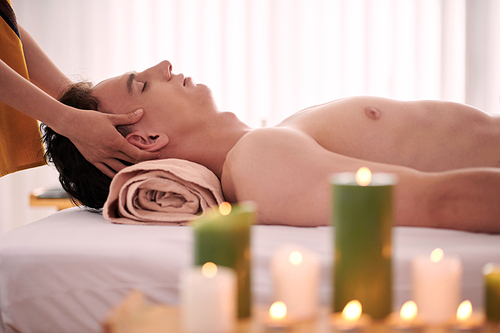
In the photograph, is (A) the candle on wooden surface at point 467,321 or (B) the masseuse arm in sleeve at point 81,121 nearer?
(A) the candle on wooden surface at point 467,321

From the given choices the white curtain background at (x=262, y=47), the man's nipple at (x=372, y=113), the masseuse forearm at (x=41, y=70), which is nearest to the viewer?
the man's nipple at (x=372, y=113)

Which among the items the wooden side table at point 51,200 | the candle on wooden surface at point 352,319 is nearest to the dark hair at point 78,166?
the wooden side table at point 51,200

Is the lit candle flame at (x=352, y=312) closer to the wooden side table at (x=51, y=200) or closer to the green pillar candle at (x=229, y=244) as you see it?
the green pillar candle at (x=229, y=244)

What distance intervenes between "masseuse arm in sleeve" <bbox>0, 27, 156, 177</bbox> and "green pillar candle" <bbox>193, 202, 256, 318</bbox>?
0.81 metres

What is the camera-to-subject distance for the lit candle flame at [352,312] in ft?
1.66

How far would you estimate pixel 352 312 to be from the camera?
508mm

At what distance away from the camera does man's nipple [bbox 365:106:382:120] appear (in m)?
1.30

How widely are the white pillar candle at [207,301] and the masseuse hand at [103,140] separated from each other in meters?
0.88

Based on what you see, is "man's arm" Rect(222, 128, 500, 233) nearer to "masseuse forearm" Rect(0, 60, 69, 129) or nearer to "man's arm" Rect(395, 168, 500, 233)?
"man's arm" Rect(395, 168, 500, 233)

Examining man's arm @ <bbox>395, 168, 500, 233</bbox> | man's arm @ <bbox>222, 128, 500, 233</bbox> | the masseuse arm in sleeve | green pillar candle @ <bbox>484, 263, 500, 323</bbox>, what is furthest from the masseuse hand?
green pillar candle @ <bbox>484, 263, 500, 323</bbox>

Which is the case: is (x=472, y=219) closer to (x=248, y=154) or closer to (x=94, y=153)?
(x=248, y=154)

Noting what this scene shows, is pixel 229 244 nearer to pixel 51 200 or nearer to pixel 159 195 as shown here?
pixel 159 195

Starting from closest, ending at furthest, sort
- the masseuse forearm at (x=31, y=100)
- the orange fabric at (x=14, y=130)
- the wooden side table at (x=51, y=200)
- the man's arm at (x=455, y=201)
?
the man's arm at (x=455, y=201) → the masseuse forearm at (x=31, y=100) → the orange fabric at (x=14, y=130) → the wooden side table at (x=51, y=200)

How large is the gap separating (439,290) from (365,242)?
4.4 inches
